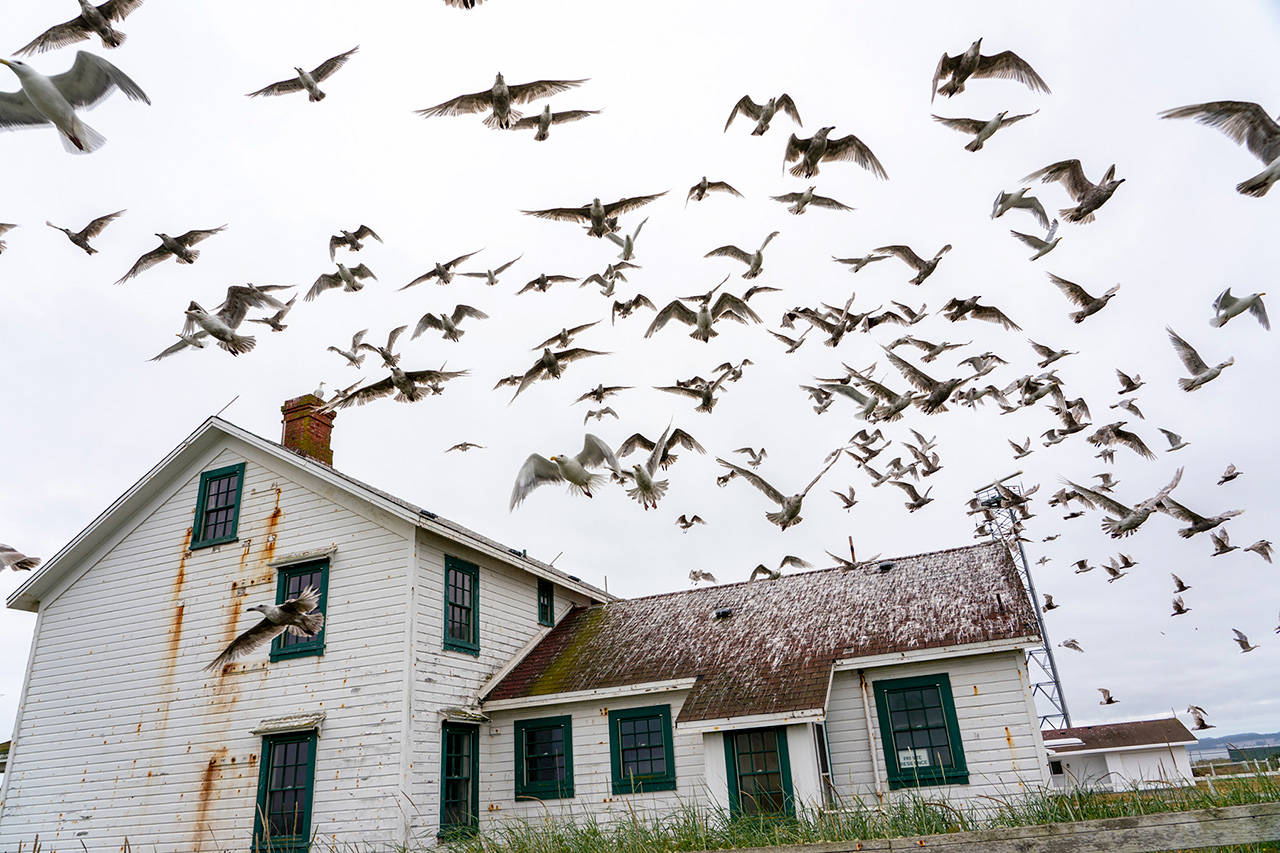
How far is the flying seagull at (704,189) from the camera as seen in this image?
1412 cm

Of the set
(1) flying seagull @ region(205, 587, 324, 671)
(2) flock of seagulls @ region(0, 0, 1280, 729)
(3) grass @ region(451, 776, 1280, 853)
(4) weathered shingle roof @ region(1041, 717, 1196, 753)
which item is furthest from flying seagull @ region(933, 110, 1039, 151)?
(4) weathered shingle roof @ region(1041, 717, 1196, 753)

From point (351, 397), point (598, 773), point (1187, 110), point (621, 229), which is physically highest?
point (621, 229)

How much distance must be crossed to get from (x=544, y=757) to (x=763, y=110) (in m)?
11.9

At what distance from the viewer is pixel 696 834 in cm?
805

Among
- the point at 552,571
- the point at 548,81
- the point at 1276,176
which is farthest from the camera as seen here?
the point at 552,571

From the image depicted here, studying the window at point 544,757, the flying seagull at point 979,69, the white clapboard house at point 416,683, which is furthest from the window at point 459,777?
the flying seagull at point 979,69

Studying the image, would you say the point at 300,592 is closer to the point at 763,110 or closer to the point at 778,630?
the point at 778,630

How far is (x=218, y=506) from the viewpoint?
707 inches

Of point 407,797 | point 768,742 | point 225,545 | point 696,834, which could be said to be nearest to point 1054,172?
point 768,742

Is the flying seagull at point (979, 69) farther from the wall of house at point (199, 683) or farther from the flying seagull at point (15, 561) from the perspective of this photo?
the flying seagull at point (15, 561)

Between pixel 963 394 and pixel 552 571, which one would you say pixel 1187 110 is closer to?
pixel 963 394

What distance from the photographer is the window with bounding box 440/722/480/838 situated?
15.1m

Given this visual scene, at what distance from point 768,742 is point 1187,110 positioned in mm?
10429

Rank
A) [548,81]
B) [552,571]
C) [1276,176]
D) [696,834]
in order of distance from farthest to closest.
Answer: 1. [552,571]
2. [548,81]
3. [1276,176]
4. [696,834]
